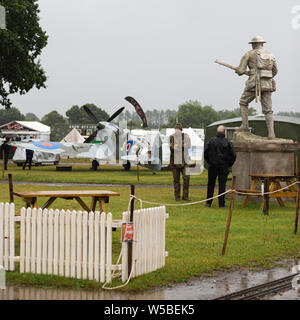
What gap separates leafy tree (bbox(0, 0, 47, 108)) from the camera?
153 feet

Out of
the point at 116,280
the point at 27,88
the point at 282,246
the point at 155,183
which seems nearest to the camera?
the point at 116,280

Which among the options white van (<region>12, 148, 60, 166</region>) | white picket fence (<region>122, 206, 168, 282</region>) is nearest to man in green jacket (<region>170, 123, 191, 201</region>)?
white picket fence (<region>122, 206, 168, 282</region>)

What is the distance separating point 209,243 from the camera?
37.0 feet

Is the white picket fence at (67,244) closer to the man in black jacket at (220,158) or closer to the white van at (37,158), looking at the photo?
the man in black jacket at (220,158)

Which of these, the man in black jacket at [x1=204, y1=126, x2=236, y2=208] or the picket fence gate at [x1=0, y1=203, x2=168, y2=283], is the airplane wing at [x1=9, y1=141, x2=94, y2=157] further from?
the picket fence gate at [x1=0, y1=203, x2=168, y2=283]

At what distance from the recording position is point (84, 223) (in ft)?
27.3

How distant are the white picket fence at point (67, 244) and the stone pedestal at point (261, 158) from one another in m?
11.2

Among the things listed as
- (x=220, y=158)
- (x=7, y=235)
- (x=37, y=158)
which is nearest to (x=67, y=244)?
(x=7, y=235)

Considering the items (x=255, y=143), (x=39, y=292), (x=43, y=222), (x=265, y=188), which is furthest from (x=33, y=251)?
(x=255, y=143)

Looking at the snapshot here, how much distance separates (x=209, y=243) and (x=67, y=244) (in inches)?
145

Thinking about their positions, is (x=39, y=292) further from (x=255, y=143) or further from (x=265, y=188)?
(x=255, y=143)

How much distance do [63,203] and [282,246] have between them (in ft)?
27.3

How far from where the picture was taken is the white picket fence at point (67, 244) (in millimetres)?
8219

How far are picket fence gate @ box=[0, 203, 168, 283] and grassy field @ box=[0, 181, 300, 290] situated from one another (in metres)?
0.19
